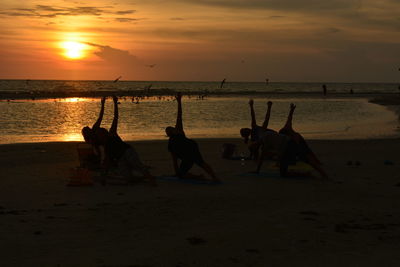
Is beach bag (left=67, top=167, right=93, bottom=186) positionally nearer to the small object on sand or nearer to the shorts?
the shorts

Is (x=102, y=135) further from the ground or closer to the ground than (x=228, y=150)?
further from the ground

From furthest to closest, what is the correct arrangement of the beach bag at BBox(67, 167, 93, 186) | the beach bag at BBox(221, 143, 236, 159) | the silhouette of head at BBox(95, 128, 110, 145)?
the beach bag at BBox(221, 143, 236, 159)
the silhouette of head at BBox(95, 128, 110, 145)
the beach bag at BBox(67, 167, 93, 186)

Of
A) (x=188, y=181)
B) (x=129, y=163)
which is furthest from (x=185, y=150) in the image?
(x=129, y=163)

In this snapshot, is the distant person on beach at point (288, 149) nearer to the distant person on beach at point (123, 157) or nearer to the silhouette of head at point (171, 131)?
the silhouette of head at point (171, 131)

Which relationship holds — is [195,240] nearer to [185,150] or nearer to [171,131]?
[185,150]

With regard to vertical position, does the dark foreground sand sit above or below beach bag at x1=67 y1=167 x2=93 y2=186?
below

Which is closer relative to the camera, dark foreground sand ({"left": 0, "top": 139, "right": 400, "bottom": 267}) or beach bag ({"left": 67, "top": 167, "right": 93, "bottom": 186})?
dark foreground sand ({"left": 0, "top": 139, "right": 400, "bottom": 267})

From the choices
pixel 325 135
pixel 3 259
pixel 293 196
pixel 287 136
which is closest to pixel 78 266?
pixel 3 259

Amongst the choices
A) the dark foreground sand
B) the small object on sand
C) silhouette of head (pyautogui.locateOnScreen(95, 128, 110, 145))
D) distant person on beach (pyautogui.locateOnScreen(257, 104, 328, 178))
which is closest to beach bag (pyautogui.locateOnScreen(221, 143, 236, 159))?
the dark foreground sand

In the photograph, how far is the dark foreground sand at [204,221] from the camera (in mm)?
6910

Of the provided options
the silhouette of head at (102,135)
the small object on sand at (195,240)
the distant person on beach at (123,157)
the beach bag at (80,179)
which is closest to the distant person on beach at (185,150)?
the distant person on beach at (123,157)

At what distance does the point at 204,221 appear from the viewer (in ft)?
28.8

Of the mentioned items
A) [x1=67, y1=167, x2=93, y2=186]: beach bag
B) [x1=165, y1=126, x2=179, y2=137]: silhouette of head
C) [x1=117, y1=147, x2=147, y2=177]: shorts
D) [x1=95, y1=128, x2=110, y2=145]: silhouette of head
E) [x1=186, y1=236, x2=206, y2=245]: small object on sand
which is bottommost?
[x1=186, y1=236, x2=206, y2=245]: small object on sand

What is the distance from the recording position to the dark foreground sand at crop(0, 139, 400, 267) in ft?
22.7
